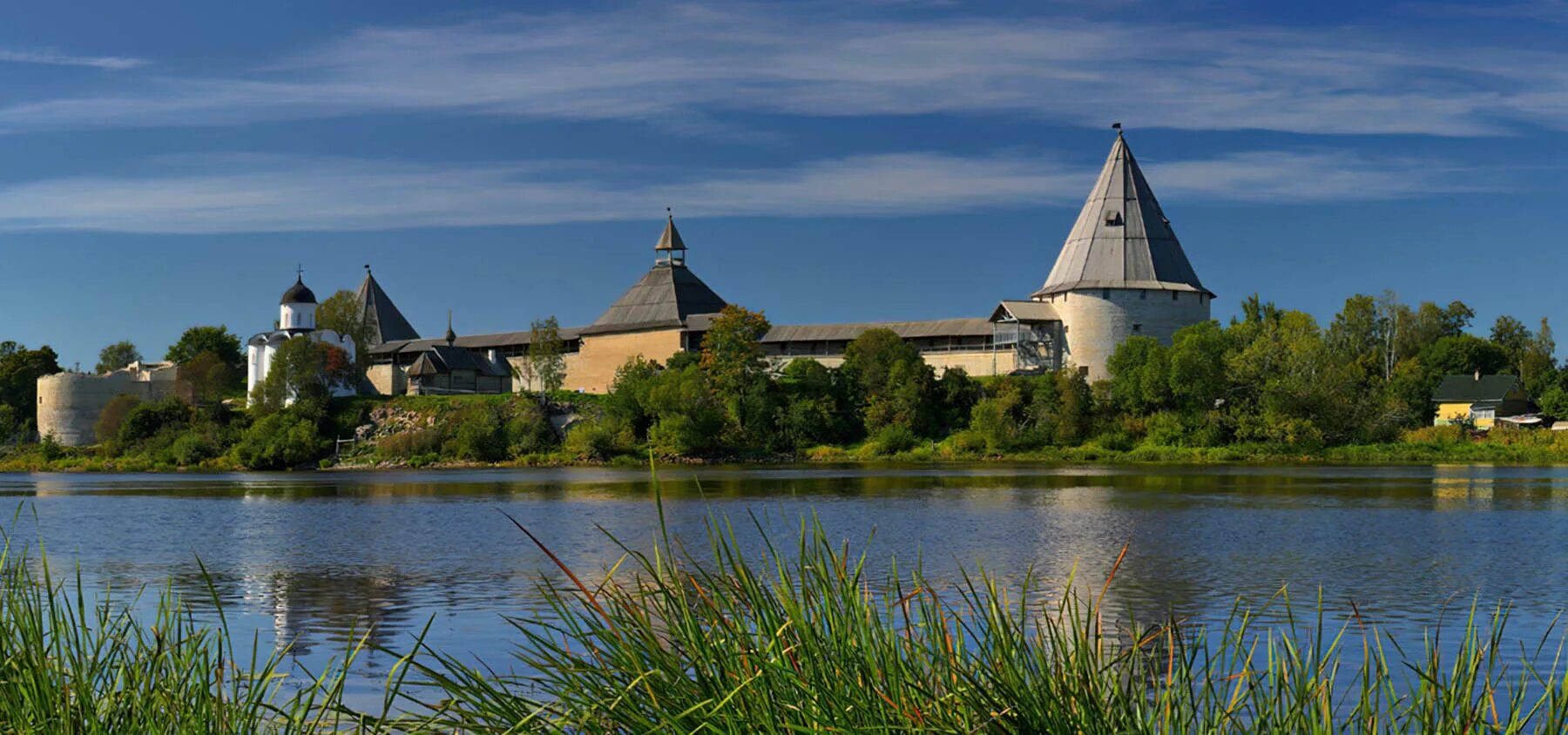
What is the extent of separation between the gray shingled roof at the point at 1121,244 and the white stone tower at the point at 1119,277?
0.03 m

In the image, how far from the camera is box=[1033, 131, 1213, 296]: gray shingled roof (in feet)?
181

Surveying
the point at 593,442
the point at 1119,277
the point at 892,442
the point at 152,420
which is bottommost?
the point at 892,442

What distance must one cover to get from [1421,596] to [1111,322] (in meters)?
44.0

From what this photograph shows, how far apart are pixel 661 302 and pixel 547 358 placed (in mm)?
7757

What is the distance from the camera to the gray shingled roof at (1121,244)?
55312mm

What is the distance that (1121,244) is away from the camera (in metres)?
56.4

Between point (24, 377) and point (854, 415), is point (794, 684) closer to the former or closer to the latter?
point (854, 415)

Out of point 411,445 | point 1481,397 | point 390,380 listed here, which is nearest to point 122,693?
point 411,445

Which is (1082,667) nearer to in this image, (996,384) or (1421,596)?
(1421,596)

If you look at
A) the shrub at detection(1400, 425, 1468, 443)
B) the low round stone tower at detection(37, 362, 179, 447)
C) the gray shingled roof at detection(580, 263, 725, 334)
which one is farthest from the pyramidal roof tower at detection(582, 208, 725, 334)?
the shrub at detection(1400, 425, 1468, 443)

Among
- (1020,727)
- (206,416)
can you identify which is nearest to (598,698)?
(1020,727)

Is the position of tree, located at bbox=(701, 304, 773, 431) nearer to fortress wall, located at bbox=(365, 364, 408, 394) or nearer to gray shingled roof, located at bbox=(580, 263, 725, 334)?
gray shingled roof, located at bbox=(580, 263, 725, 334)

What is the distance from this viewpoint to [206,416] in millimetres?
54906

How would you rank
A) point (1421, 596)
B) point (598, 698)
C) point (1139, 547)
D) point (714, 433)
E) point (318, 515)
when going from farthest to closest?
point (714, 433) → point (318, 515) → point (1139, 547) → point (1421, 596) → point (598, 698)
